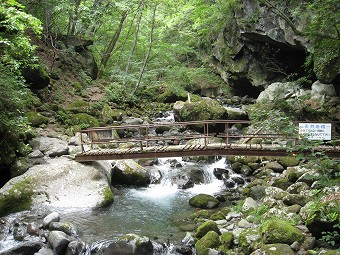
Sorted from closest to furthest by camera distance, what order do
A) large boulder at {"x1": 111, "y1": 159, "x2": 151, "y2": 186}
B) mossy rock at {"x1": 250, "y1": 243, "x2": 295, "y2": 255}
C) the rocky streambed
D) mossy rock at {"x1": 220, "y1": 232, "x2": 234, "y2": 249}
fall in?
1. mossy rock at {"x1": 250, "y1": 243, "x2": 295, "y2": 255}
2. the rocky streambed
3. mossy rock at {"x1": 220, "y1": 232, "x2": 234, "y2": 249}
4. large boulder at {"x1": 111, "y1": 159, "x2": 151, "y2": 186}

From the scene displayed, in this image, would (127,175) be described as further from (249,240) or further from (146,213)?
(249,240)

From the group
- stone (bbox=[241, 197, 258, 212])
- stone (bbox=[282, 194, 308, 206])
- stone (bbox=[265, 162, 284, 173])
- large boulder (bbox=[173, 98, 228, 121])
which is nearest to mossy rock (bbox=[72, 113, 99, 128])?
large boulder (bbox=[173, 98, 228, 121])

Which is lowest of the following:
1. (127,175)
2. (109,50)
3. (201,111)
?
(127,175)

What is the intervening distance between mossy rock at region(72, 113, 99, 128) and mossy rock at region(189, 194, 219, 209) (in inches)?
316

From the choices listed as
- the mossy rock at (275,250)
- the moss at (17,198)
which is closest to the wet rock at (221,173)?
the mossy rock at (275,250)

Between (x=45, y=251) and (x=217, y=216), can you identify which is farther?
(x=217, y=216)

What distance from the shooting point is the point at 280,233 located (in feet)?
21.9

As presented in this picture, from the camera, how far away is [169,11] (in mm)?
22656

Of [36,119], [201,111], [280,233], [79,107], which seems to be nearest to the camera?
[280,233]

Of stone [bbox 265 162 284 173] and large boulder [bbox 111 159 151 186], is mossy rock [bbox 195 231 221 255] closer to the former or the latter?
large boulder [bbox 111 159 151 186]

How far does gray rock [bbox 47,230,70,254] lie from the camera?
283 inches

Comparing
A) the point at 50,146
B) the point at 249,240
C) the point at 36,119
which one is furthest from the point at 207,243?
the point at 36,119

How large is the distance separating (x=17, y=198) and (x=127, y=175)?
161 inches

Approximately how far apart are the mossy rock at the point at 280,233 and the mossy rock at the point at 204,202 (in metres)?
3.39
